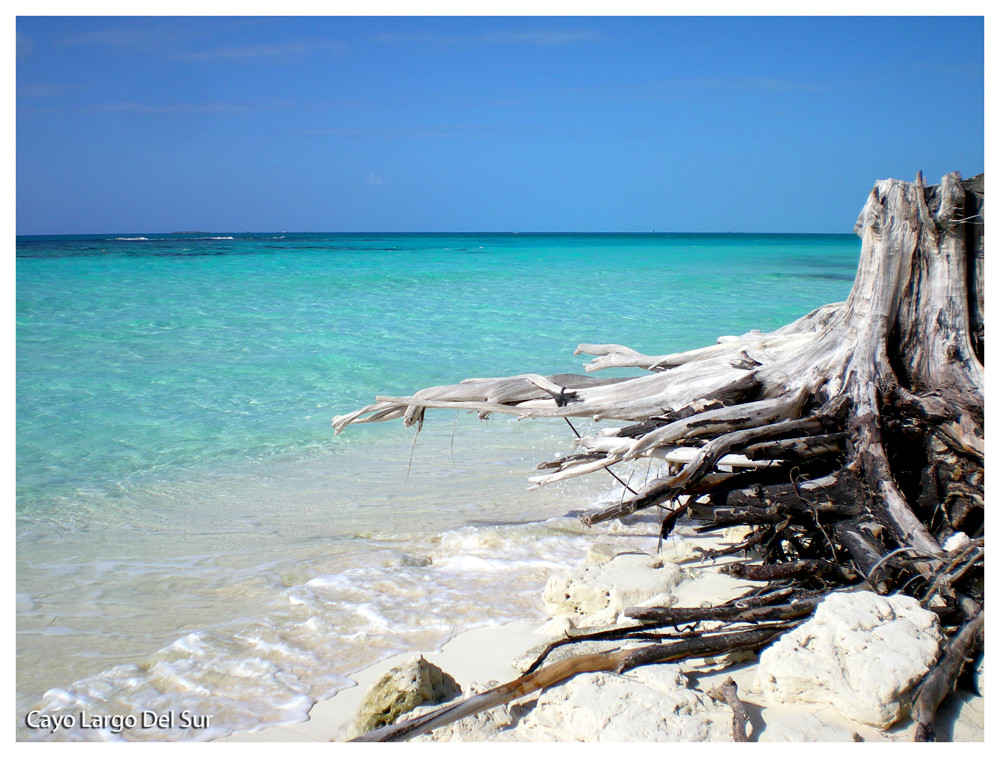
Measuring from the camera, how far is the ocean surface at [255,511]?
2.84 m

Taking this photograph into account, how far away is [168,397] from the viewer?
25.5ft

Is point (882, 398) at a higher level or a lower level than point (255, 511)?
higher

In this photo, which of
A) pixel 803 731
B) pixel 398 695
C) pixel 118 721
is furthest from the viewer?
pixel 118 721

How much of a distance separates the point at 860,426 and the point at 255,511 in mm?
3603

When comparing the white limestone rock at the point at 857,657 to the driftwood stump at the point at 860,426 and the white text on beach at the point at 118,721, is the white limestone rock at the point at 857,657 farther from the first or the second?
the white text on beach at the point at 118,721

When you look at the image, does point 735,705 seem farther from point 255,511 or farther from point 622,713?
point 255,511

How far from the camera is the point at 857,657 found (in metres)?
2.17

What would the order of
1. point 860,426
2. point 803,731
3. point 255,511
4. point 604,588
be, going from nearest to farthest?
point 803,731 → point 860,426 → point 604,588 → point 255,511

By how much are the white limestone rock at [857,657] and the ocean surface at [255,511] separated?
1.25m

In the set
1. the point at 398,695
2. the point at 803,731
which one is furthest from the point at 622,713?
the point at 398,695

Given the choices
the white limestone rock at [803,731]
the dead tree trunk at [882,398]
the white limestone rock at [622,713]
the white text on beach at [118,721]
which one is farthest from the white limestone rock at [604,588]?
the white text on beach at [118,721]

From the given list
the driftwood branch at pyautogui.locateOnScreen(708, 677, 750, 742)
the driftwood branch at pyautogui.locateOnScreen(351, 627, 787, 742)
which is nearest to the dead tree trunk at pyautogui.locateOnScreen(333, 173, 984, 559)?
the driftwood branch at pyautogui.locateOnScreen(351, 627, 787, 742)

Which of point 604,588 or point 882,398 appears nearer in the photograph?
point 882,398
